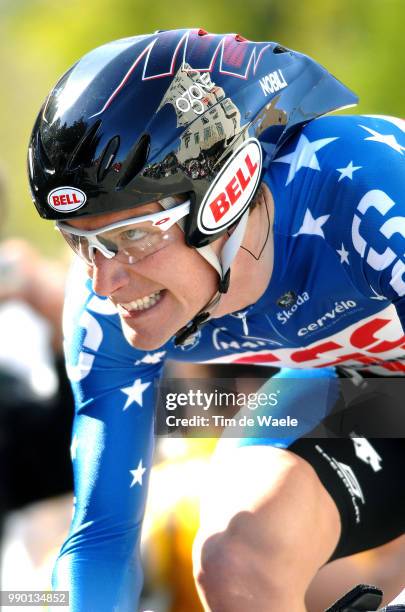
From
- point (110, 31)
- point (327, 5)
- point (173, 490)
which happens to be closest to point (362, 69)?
point (327, 5)

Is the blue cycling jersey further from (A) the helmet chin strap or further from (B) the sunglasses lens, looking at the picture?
(B) the sunglasses lens

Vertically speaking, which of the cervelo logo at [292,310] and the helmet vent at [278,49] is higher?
the helmet vent at [278,49]

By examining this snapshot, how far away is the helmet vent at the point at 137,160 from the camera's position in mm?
2936

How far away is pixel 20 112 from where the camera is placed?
20.2 meters

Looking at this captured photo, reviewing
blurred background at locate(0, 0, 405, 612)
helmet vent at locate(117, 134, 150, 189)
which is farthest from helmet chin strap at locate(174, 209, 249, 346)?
blurred background at locate(0, 0, 405, 612)

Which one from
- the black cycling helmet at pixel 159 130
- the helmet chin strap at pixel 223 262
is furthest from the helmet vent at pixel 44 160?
the helmet chin strap at pixel 223 262

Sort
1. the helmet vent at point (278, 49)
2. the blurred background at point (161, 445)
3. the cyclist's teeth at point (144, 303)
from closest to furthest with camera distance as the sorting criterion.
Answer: the cyclist's teeth at point (144, 303)
the helmet vent at point (278, 49)
the blurred background at point (161, 445)

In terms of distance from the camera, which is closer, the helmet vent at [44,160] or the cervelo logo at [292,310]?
the helmet vent at [44,160]

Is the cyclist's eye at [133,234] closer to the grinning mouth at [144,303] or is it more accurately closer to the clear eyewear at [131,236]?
the clear eyewear at [131,236]

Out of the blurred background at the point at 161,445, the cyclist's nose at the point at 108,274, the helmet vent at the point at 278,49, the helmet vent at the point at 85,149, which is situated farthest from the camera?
the blurred background at the point at 161,445

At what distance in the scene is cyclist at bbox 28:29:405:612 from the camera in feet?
9.75

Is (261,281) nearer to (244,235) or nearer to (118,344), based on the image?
(244,235)

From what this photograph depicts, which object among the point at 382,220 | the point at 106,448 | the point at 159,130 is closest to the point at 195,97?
the point at 159,130

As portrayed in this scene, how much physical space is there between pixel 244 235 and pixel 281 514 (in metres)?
0.89
